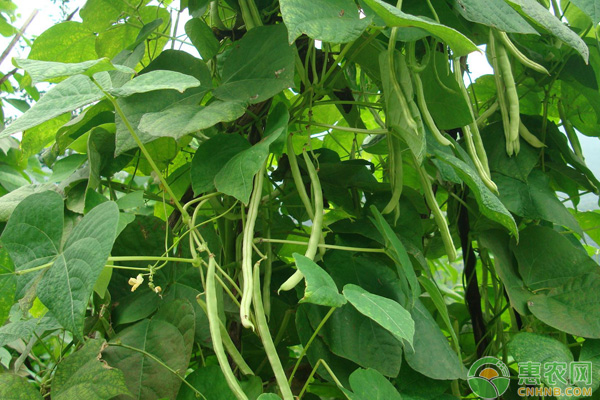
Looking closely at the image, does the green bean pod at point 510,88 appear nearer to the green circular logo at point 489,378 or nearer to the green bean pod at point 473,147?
the green bean pod at point 473,147

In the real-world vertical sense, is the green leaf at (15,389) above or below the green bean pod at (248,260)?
below

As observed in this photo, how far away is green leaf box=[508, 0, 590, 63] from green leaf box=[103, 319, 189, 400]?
1.50 ft

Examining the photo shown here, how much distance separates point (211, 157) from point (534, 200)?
16.5 inches

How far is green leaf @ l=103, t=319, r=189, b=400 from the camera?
1.61 feet

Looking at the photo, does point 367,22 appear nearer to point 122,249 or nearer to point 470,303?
point 122,249

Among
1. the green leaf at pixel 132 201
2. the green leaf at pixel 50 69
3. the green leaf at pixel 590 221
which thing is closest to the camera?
the green leaf at pixel 50 69

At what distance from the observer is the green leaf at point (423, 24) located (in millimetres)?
375

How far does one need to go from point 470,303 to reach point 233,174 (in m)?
0.46

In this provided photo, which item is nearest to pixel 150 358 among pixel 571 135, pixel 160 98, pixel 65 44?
pixel 160 98

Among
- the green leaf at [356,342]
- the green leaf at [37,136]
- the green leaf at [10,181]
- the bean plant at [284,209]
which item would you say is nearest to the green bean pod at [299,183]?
the bean plant at [284,209]

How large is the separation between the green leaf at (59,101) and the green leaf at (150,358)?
246 millimetres

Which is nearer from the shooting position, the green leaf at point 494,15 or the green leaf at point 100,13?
the green leaf at point 494,15

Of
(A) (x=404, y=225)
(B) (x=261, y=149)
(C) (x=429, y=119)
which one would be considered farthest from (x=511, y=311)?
(B) (x=261, y=149)

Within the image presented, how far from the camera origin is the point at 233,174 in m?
0.46
